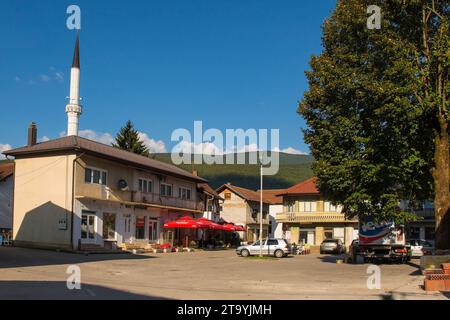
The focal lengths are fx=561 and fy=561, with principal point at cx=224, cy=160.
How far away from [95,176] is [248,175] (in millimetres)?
108176

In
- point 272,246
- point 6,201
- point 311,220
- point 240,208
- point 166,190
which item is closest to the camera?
point 272,246

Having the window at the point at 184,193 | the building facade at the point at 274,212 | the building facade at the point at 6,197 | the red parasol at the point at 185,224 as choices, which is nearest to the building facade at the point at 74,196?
the red parasol at the point at 185,224

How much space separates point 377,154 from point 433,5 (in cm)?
737

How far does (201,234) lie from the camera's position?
58.2 meters

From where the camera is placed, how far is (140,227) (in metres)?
45.3

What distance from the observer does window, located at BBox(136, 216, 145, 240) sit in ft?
147

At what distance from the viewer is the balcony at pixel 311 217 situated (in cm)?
5919

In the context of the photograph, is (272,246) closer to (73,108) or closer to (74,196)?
(74,196)

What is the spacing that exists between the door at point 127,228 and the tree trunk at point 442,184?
2533 cm

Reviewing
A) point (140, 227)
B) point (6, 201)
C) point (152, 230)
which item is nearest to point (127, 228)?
point (140, 227)

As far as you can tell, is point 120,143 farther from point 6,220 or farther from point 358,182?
point 358,182

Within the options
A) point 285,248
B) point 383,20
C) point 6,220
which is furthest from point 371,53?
point 6,220

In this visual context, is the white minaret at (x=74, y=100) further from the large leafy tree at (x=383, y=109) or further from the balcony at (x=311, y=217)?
the balcony at (x=311, y=217)

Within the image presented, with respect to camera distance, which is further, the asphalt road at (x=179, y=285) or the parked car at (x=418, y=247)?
the parked car at (x=418, y=247)
